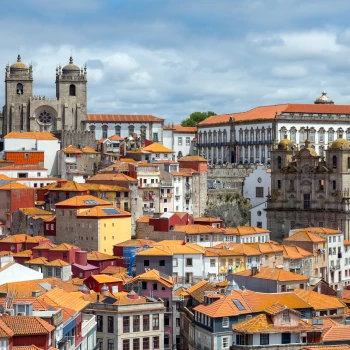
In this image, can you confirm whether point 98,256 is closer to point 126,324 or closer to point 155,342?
point 155,342

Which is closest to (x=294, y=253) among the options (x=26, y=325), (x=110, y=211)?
(x=110, y=211)

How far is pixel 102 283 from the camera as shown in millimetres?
70750

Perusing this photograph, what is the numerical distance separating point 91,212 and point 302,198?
2802cm

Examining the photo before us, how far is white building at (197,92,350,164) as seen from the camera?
135625 millimetres

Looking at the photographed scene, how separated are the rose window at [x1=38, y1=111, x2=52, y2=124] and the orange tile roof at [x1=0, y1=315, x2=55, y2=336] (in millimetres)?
83381

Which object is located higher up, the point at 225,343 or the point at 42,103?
the point at 42,103

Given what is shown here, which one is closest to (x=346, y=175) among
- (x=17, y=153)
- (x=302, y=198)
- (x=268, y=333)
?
(x=302, y=198)

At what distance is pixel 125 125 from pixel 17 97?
1351 cm

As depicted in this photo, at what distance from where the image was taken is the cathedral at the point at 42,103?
13200 centimetres

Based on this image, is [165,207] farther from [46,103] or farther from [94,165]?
[46,103]

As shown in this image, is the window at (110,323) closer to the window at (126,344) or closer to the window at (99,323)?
the window at (99,323)

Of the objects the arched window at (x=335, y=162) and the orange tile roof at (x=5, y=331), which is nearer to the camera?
the orange tile roof at (x=5, y=331)

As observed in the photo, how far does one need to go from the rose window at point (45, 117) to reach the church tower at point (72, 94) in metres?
1.56

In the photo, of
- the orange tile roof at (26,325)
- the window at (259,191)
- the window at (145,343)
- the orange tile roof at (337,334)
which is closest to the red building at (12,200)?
the window at (259,191)
